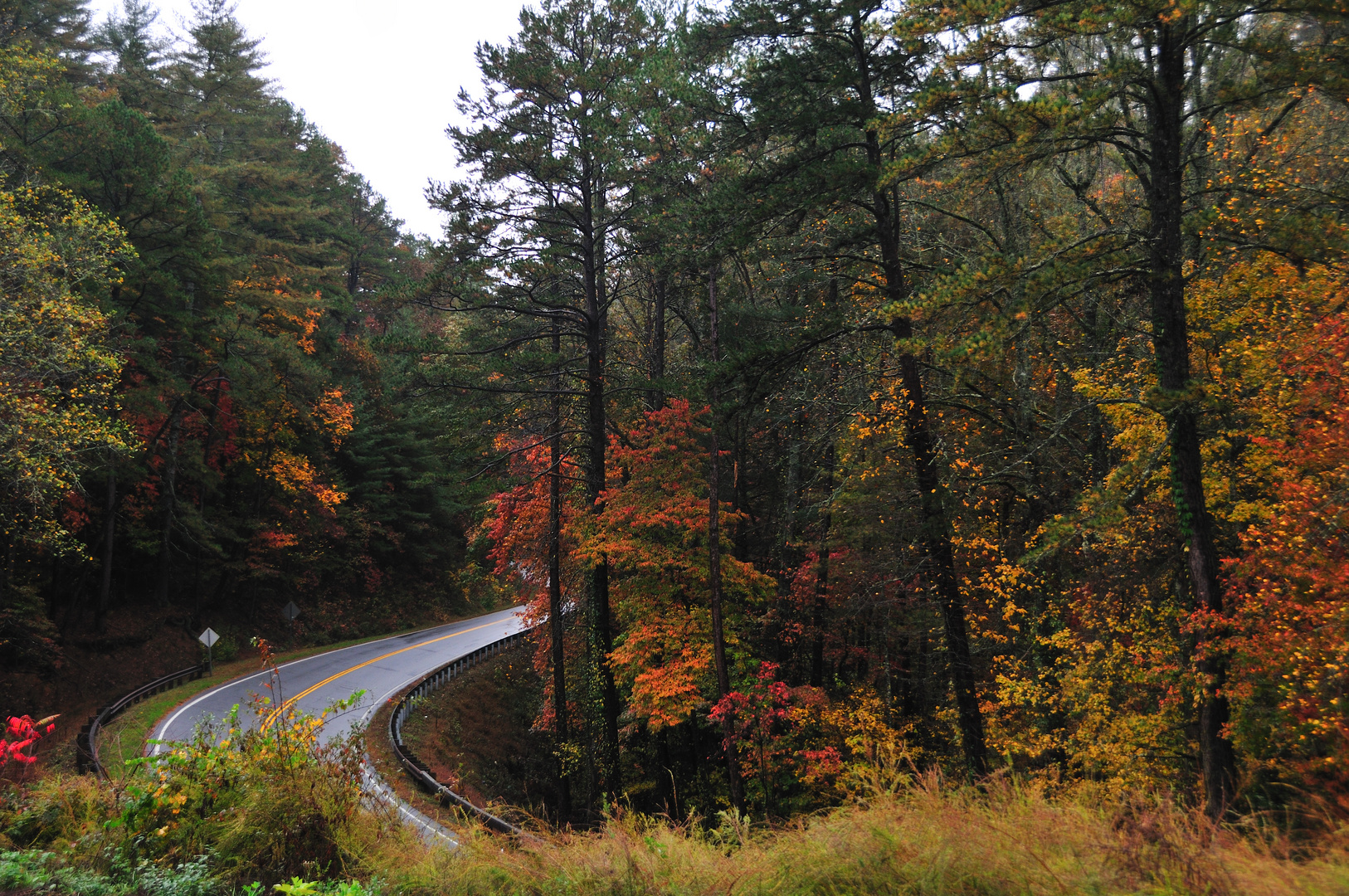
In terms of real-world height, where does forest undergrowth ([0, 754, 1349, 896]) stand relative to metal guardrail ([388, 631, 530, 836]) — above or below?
above

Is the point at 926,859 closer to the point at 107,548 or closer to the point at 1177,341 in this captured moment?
the point at 1177,341

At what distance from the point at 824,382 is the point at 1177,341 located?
6.91 m

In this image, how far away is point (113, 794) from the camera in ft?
19.1

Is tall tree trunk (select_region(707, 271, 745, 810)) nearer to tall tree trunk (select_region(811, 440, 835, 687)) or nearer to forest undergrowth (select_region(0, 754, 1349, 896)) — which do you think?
tall tree trunk (select_region(811, 440, 835, 687))

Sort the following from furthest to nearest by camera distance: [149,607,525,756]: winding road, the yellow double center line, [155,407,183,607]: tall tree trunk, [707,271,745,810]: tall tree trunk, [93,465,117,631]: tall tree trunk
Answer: [155,407,183,607]: tall tree trunk → [93,465,117,631]: tall tree trunk → the yellow double center line → [149,607,525,756]: winding road → [707,271,745,810]: tall tree trunk

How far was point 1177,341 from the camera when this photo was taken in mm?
7527

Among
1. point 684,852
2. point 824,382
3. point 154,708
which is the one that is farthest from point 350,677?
point 684,852

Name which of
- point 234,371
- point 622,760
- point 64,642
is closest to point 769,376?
point 622,760

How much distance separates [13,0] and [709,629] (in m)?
26.2

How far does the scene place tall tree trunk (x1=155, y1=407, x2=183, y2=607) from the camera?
22297 mm

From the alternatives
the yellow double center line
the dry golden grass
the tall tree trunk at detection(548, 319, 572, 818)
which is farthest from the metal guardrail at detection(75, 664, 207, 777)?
the dry golden grass

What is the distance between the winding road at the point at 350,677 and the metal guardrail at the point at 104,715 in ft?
3.58

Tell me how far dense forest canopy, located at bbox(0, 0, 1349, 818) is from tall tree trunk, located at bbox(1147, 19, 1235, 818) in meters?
0.06

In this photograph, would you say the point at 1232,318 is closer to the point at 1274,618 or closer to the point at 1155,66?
the point at 1155,66
